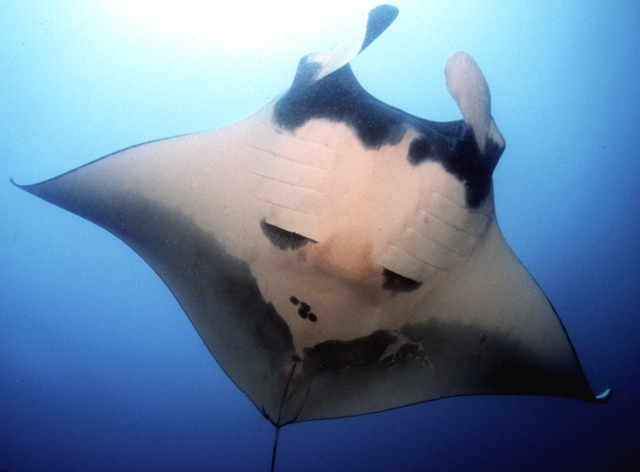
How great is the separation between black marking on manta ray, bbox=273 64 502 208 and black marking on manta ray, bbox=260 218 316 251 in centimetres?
31

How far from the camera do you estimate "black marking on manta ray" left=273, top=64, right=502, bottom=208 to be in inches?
35.0

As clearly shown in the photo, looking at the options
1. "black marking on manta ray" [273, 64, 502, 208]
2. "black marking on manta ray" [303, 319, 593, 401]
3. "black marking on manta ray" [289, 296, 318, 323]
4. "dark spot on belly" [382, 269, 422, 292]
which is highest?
"black marking on manta ray" [273, 64, 502, 208]

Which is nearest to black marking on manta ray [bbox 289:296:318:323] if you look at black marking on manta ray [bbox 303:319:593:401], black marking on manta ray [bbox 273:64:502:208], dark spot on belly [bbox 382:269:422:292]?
black marking on manta ray [bbox 303:319:593:401]

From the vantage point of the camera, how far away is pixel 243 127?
3.27 ft

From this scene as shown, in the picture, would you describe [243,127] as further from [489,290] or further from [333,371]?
[489,290]

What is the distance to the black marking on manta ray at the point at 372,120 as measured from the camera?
888 millimetres

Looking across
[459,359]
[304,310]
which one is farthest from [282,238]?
[459,359]

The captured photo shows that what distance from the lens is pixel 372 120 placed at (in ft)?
2.91

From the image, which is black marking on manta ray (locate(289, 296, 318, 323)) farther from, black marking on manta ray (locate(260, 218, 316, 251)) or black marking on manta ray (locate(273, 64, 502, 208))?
black marking on manta ray (locate(273, 64, 502, 208))

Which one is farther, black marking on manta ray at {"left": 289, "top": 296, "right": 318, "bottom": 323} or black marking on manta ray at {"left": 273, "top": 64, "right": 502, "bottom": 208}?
black marking on manta ray at {"left": 289, "top": 296, "right": 318, "bottom": 323}

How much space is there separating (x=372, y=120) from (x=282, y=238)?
440 millimetres

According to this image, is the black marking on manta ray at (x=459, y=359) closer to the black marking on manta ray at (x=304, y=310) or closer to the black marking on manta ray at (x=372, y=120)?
the black marking on manta ray at (x=304, y=310)

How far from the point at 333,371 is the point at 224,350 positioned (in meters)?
0.36

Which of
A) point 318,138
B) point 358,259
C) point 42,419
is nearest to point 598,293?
point 358,259
